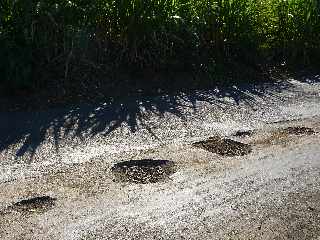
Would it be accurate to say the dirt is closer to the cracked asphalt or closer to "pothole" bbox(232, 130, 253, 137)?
the cracked asphalt

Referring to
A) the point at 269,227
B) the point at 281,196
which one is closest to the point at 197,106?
the point at 281,196

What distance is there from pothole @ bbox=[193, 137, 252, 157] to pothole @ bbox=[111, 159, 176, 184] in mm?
629

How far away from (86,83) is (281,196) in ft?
11.0

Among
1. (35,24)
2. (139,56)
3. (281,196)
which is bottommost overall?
(281,196)

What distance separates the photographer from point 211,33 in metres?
8.45

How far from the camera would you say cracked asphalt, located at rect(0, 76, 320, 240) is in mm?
3842

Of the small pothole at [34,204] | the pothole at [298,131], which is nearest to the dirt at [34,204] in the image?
the small pothole at [34,204]

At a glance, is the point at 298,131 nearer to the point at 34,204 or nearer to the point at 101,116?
the point at 101,116

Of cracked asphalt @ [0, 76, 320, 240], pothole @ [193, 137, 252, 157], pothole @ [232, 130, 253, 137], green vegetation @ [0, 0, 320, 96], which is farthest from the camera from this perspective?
green vegetation @ [0, 0, 320, 96]

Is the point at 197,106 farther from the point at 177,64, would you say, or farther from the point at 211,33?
the point at 211,33

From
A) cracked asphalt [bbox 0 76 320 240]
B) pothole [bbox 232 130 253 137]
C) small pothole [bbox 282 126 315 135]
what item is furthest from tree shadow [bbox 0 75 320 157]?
small pothole [bbox 282 126 315 135]

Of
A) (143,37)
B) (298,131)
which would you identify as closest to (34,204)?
(298,131)

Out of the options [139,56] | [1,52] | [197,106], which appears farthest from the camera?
[139,56]

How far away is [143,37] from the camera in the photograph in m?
7.62
